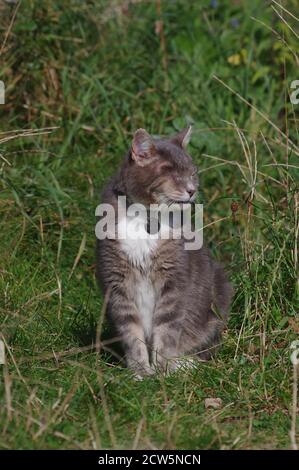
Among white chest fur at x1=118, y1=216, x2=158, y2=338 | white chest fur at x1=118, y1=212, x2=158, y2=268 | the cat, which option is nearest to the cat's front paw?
the cat

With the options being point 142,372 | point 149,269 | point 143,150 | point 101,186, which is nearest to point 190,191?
point 143,150

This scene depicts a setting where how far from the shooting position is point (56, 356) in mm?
4414

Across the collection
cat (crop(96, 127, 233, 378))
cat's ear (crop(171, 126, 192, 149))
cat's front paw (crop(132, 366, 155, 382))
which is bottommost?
cat's front paw (crop(132, 366, 155, 382))

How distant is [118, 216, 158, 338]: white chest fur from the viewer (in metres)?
4.67

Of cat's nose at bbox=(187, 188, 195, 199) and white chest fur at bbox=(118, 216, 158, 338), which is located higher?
cat's nose at bbox=(187, 188, 195, 199)

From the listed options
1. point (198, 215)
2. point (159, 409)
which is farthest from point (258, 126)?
point (159, 409)

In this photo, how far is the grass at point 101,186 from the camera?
394cm

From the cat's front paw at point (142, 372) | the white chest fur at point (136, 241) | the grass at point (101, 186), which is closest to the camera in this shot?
the grass at point (101, 186)

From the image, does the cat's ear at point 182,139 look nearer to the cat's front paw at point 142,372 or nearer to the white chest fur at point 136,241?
the white chest fur at point 136,241

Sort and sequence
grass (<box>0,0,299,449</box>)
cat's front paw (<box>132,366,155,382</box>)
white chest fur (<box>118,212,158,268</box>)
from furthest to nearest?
white chest fur (<box>118,212,158,268</box>)
cat's front paw (<box>132,366,155,382</box>)
grass (<box>0,0,299,449</box>)

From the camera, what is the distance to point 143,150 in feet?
15.5

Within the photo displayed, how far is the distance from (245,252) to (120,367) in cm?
102

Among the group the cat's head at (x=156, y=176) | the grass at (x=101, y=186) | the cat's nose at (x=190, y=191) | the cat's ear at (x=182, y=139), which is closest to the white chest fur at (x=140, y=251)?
the cat's head at (x=156, y=176)

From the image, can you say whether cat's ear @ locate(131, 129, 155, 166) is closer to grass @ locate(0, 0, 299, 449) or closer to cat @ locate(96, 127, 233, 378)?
cat @ locate(96, 127, 233, 378)
